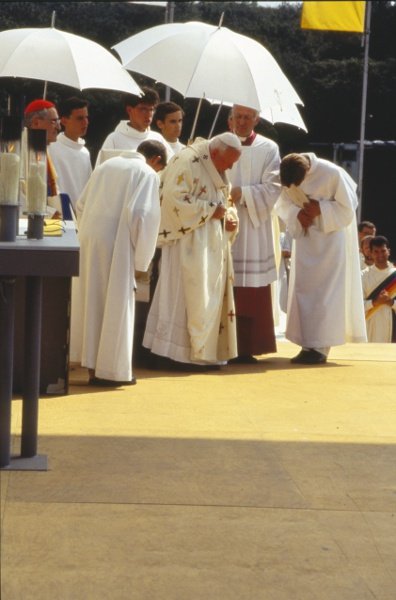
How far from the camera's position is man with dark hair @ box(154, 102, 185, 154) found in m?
10.8

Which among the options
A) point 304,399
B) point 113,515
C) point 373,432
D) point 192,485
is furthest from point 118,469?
point 304,399

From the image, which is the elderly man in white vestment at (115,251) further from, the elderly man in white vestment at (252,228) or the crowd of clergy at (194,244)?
the elderly man in white vestment at (252,228)

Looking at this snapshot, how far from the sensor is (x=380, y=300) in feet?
48.6

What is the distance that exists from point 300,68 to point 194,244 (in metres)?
35.6

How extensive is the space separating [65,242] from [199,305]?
11.4 feet

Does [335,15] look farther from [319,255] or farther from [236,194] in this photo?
[236,194]

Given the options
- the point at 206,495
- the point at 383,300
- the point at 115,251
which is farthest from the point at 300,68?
the point at 206,495

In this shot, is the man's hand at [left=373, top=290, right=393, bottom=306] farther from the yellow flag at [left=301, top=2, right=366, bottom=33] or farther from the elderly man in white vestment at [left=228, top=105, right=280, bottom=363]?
the yellow flag at [left=301, top=2, right=366, bottom=33]

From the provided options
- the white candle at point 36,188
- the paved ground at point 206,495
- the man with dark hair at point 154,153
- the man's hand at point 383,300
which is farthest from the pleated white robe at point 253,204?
the man's hand at point 383,300

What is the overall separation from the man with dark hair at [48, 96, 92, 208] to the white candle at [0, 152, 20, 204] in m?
4.12

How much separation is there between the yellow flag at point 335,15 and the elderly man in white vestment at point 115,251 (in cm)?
1492

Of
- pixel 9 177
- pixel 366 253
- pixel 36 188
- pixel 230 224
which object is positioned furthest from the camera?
pixel 366 253

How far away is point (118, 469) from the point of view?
6.58 metres

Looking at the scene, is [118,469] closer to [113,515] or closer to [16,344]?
[113,515]
